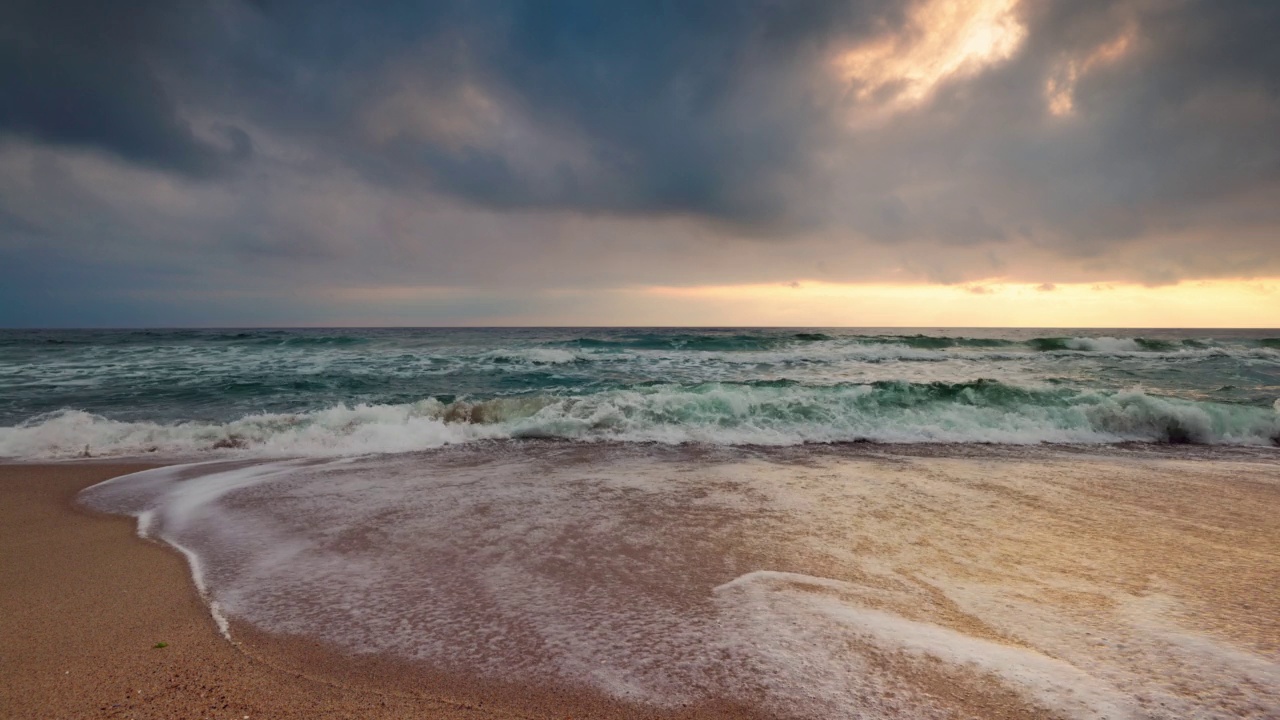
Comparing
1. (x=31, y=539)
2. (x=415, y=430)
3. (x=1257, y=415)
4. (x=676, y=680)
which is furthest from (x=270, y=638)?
(x=1257, y=415)

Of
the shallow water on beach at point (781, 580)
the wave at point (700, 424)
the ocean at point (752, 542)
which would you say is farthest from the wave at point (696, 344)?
the shallow water on beach at point (781, 580)

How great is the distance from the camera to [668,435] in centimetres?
934

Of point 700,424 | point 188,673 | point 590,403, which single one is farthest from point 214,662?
point 590,403

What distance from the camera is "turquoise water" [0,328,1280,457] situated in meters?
9.04

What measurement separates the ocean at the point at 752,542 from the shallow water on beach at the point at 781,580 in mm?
17

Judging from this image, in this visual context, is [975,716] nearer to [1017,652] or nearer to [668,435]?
[1017,652]

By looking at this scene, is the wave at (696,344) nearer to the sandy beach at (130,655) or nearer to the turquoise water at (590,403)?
the turquoise water at (590,403)

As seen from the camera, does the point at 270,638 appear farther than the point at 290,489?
No

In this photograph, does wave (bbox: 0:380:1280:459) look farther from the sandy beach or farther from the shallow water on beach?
the sandy beach

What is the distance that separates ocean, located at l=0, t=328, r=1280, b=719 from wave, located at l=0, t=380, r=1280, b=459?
6 cm

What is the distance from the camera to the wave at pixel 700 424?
8547mm

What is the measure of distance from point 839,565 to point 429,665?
93.0 inches

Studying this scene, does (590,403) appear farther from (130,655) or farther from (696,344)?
(696,344)

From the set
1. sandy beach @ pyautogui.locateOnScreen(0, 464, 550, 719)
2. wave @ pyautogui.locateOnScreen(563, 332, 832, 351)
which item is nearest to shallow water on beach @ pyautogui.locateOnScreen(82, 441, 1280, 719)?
sandy beach @ pyautogui.locateOnScreen(0, 464, 550, 719)
